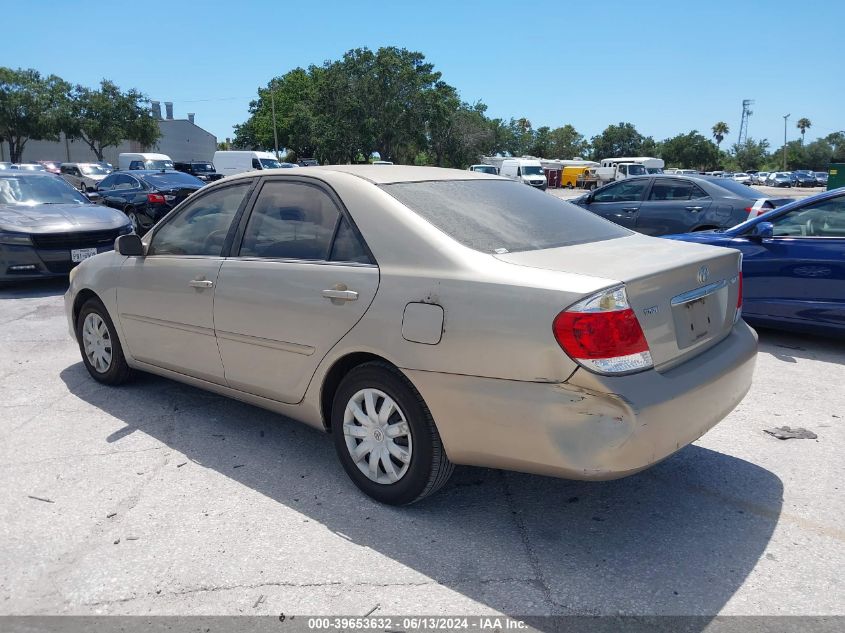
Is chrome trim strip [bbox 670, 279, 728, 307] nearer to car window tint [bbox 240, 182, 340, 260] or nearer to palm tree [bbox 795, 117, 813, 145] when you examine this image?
car window tint [bbox 240, 182, 340, 260]

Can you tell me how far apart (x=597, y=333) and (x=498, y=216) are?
3.58 ft

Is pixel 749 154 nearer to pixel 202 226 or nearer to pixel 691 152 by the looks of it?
pixel 691 152

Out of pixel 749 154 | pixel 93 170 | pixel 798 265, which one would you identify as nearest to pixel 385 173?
pixel 798 265

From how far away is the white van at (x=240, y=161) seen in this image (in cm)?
3628

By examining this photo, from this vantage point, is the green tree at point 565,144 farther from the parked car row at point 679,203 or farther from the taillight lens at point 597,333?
the taillight lens at point 597,333

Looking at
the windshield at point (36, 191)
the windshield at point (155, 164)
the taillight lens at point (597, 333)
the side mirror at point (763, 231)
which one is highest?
the windshield at point (155, 164)

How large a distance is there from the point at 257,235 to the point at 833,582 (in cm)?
324

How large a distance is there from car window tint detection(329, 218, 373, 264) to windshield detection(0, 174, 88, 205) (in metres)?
8.31

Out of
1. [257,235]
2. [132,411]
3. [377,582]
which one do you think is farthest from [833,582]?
[132,411]

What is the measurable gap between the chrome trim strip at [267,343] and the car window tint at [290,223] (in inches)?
18.2

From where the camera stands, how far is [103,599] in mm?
2686

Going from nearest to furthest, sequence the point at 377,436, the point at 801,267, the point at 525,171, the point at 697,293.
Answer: the point at 697,293
the point at 377,436
the point at 801,267
the point at 525,171

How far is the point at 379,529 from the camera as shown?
10.3 feet

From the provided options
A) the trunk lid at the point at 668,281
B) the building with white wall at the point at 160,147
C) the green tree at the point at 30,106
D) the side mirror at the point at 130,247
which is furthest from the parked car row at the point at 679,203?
the building with white wall at the point at 160,147
